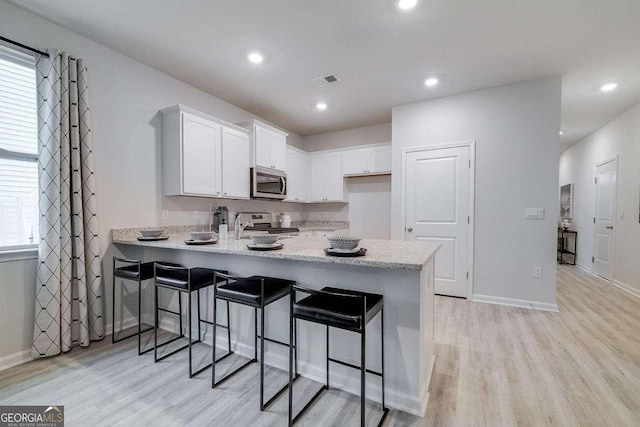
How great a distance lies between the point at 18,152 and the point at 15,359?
62.3 inches

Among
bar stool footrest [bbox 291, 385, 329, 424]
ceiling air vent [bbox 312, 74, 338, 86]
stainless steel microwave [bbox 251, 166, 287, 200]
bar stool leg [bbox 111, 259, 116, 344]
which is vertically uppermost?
ceiling air vent [bbox 312, 74, 338, 86]

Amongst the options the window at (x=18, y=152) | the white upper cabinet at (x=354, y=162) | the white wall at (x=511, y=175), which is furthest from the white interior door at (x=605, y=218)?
→ the window at (x=18, y=152)

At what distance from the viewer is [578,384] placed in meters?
1.86

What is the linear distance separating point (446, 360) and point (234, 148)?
321 cm

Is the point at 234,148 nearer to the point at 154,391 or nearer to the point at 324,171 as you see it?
the point at 324,171

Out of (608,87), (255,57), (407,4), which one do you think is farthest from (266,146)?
(608,87)

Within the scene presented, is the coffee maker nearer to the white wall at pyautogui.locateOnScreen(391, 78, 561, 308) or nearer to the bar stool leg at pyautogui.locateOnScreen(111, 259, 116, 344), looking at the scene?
the bar stool leg at pyautogui.locateOnScreen(111, 259, 116, 344)

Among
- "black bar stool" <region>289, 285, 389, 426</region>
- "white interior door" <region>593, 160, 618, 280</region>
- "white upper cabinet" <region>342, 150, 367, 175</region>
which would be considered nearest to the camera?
"black bar stool" <region>289, 285, 389, 426</region>

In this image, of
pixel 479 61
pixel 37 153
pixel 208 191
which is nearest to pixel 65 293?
pixel 37 153

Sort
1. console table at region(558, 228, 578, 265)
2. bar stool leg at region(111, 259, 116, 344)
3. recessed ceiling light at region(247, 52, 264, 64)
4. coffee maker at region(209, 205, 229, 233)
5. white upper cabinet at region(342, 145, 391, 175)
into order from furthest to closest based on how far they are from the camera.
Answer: console table at region(558, 228, 578, 265), white upper cabinet at region(342, 145, 391, 175), coffee maker at region(209, 205, 229, 233), recessed ceiling light at region(247, 52, 264, 64), bar stool leg at region(111, 259, 116, 344)

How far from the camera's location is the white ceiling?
6.92 ft

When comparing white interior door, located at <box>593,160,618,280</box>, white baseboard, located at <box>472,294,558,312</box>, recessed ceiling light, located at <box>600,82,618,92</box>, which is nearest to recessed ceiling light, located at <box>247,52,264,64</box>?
white baseboard, located at <box>472,294,558,312</box>

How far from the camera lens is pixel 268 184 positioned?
4.07m

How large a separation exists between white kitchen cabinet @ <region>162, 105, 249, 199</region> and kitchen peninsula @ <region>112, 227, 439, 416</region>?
3.38 ft
